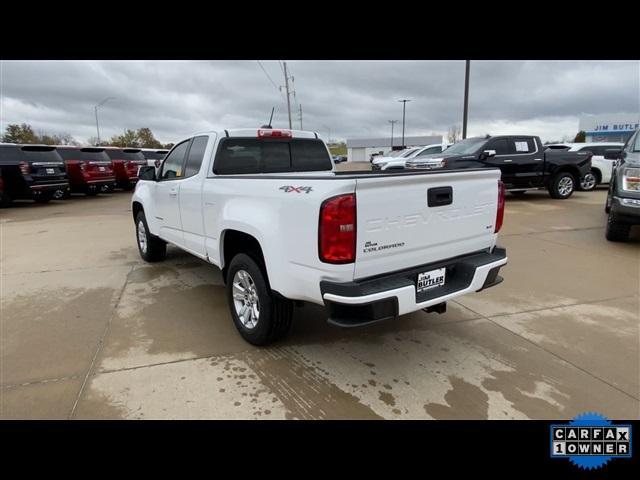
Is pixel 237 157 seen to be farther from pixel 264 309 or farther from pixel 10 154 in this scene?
pixel 10 154

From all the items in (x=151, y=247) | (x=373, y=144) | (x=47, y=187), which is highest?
(x=373, y=144)

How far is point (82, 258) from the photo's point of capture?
21.8 feet

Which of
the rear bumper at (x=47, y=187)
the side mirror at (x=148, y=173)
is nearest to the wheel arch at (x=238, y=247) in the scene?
the side mirror at (x=148, y=173)

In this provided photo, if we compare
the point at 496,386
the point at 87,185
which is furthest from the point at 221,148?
the point at 87,185

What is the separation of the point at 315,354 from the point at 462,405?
3.97ft

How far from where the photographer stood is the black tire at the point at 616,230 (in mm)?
6660

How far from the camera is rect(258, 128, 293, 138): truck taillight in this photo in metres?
4.38

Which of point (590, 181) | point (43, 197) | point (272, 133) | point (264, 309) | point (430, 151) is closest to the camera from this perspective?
point (264, 309)

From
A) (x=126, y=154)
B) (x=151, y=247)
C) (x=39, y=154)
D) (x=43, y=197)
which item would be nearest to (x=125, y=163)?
(x=126, y=154)

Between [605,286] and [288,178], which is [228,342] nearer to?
[288,178]

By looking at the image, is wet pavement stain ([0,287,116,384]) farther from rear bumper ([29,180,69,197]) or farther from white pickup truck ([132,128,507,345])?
rear bumper ([29,180,69,197])

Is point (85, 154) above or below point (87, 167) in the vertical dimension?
above

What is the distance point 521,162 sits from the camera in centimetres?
1138
